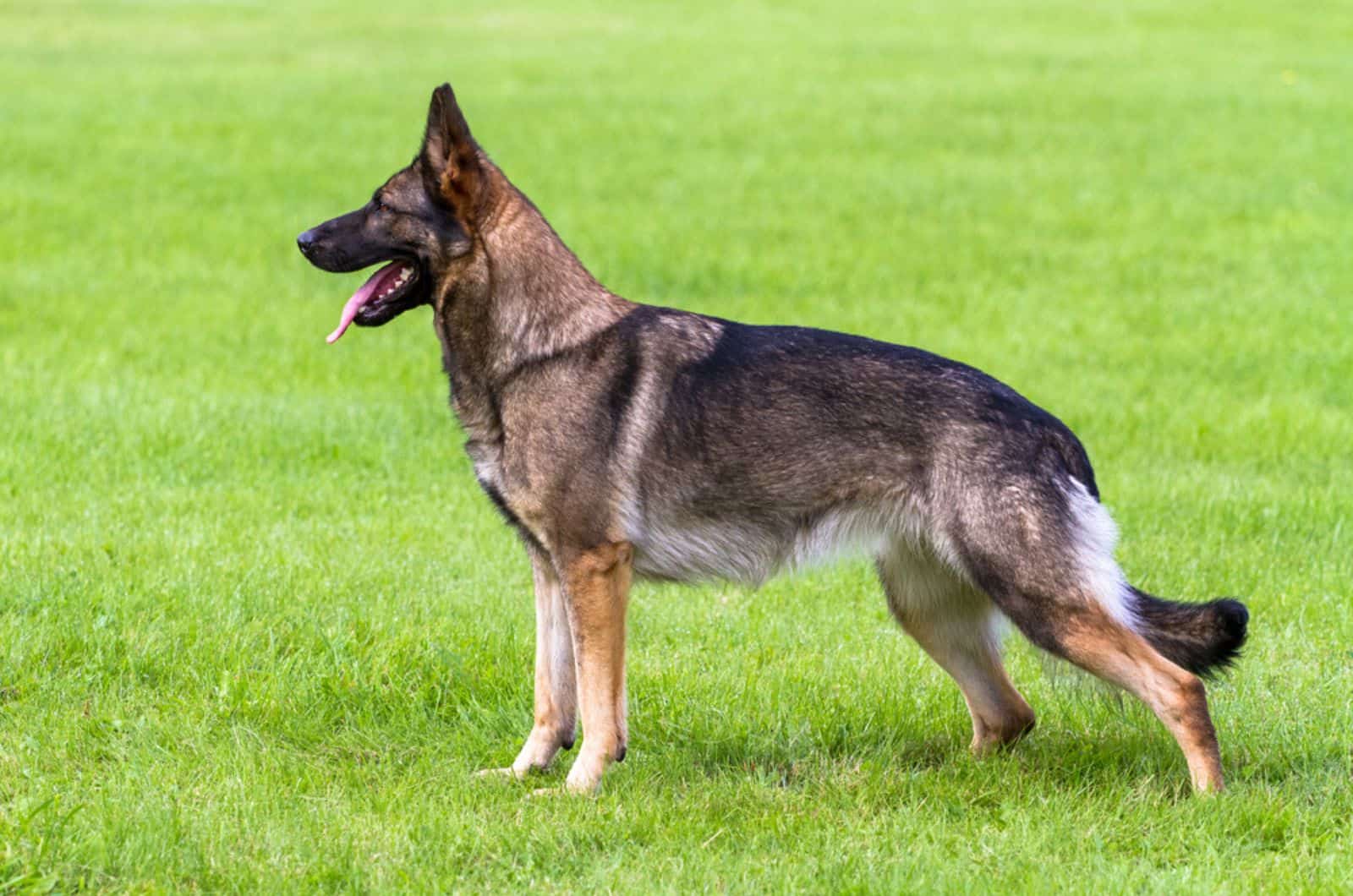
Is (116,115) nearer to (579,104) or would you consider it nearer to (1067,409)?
(579,104)

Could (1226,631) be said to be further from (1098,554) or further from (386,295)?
(386,295)

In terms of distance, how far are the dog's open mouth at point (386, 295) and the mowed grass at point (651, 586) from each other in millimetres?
1326

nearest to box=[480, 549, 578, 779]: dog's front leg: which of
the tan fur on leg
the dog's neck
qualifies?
the dog's neck

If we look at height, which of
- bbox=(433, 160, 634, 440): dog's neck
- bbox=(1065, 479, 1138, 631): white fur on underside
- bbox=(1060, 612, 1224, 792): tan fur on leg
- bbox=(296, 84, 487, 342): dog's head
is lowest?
bbox=(1060, 612, 1224, 792): tan fur on leg

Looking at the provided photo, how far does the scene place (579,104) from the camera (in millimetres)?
20797

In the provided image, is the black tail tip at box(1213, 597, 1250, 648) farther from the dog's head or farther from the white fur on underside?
the dog's head

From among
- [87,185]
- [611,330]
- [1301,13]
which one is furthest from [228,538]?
[1301,13]

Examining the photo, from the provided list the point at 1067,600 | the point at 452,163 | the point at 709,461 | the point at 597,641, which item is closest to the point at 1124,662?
the point at 1067,600

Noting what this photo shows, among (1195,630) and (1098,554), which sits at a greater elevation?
(1098,554)

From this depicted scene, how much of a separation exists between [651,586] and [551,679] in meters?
1.42

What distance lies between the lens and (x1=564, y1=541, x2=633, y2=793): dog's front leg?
4.91m

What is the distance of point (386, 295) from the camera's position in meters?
5.11

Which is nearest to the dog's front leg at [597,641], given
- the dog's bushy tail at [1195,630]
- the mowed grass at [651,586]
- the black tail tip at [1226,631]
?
the mowed grass at [651,586]

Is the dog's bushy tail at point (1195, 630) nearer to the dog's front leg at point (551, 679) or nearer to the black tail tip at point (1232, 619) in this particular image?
the black tail tip at point (1232, 619)
